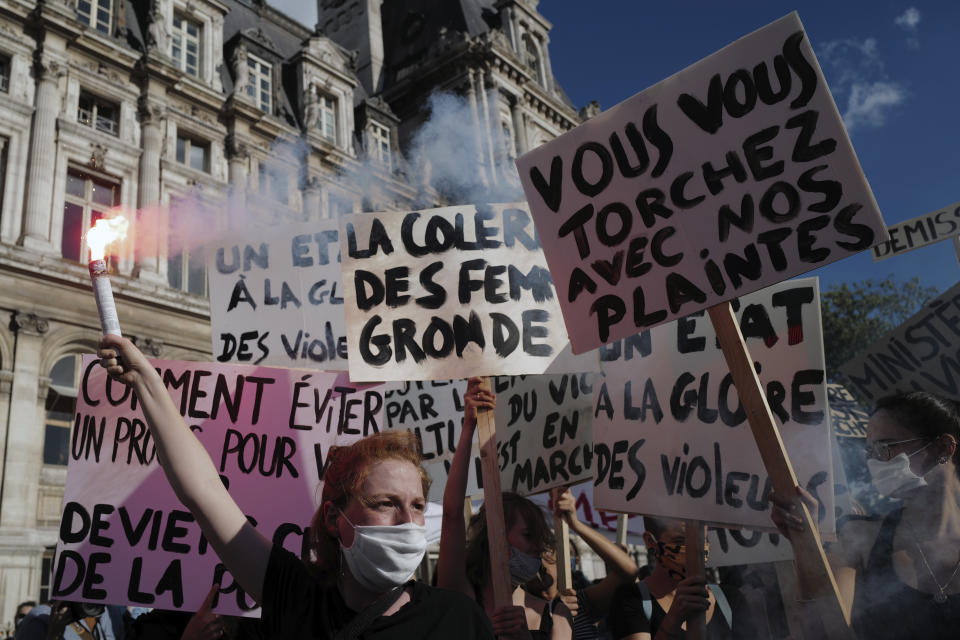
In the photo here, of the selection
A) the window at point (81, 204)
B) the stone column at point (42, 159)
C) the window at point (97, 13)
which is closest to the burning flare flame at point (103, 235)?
the stone column at point (42, 159)

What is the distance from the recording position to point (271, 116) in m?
19.8

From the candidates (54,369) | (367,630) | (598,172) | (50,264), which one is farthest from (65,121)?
(367,630)

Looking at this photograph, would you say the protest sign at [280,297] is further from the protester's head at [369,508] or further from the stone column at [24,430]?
the stone column at [24,430]

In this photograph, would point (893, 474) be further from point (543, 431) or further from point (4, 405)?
point (4, 405)

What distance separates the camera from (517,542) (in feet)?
12.0

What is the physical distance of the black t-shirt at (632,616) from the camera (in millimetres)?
3635

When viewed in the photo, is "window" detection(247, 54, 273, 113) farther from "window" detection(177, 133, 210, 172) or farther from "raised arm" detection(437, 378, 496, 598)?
"raised arm" detection(437, 378, 496, 598)

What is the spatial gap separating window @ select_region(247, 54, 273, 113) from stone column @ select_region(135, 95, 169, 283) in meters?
3.61

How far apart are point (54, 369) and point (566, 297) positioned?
14.0 metres

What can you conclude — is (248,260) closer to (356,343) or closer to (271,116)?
(356,343)

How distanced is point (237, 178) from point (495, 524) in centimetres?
1711

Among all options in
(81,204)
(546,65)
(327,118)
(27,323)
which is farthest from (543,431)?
(546,65)

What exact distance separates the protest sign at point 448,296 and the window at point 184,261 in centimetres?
1376

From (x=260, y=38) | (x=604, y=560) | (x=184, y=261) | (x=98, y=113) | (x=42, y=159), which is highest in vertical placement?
(x=260, y=38)
